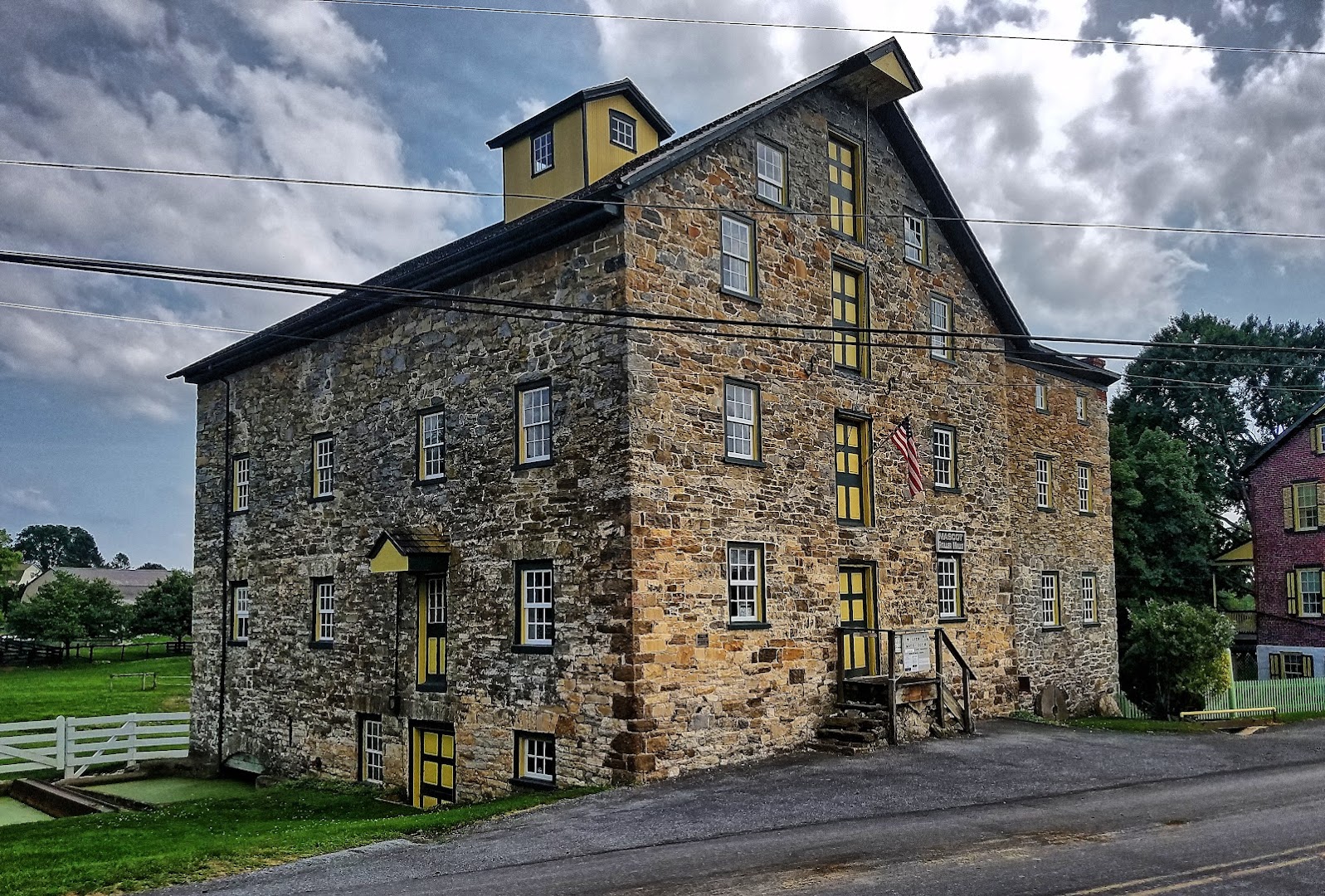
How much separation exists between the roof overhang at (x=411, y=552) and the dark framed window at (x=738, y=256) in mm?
6927

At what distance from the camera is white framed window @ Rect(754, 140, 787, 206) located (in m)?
18.9

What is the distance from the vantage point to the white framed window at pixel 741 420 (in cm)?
1778

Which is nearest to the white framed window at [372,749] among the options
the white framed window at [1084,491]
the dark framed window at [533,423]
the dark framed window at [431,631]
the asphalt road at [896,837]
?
the dark framed window at [431,631]

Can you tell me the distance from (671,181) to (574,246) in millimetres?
1918

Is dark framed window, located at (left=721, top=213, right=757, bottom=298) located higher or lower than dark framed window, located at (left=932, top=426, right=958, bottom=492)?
higher

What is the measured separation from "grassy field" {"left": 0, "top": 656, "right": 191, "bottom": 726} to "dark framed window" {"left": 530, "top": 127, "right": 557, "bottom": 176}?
24767 millimetres

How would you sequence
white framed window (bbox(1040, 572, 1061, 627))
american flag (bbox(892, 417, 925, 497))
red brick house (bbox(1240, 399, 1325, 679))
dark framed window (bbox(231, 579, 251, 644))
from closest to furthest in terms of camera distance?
1. american flag (bbox(892, 417, 925, 497))
2. dark framed window (bbox(231, 579, 251, 644))
3. white framed window (bbox(1040, 572, 1061, 627))
4. red brick house (bbox(1240, 399, 1325, 679))

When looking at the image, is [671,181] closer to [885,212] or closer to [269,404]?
[885,212]

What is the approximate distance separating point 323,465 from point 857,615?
11.8 meters

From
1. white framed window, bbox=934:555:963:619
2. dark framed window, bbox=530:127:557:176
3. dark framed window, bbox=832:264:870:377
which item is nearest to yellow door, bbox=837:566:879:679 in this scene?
white framed window, bbox=934:555:963:619

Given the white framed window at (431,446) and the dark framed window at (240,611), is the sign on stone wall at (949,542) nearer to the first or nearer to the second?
the white framed window at (431,446)

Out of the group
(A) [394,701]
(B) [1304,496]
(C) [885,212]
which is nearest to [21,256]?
(A) [394,701]

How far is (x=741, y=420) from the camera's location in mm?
18016

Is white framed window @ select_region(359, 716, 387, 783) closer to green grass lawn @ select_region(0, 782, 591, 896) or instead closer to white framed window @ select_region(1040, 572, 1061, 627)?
green grass lawn @ select_region(0, 782, 591, 896)
